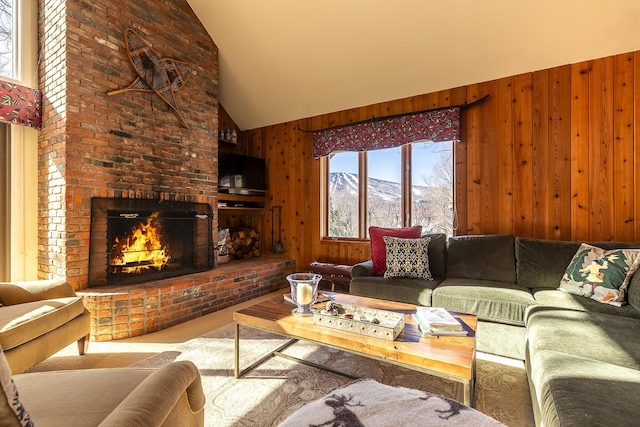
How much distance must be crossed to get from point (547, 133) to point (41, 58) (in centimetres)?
489

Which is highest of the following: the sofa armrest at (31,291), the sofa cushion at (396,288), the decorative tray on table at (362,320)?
the sofa armrest at (31,291)

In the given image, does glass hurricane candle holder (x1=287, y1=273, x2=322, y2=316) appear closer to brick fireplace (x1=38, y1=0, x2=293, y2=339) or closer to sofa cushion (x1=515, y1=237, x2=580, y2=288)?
brick fireplace (x1=38, y1=0, x2=293, y2=339)

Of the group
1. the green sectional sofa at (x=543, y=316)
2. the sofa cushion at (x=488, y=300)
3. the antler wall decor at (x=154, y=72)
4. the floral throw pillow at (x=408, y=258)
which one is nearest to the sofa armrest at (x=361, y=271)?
the green sectional sofa at (x=543, y=316)

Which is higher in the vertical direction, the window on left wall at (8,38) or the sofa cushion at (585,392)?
the window on left wall at (8,38)

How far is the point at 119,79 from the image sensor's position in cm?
290

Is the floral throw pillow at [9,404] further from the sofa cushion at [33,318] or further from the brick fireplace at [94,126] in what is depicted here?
the brick fireplace at [94,126]

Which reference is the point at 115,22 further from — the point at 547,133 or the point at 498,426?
the point at 547,133

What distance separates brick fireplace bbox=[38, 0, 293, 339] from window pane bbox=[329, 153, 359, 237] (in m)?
1.56

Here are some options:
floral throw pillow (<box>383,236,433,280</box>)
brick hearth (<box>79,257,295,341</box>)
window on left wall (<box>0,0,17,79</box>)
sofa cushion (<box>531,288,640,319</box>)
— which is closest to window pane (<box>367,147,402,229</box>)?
floral throw pillow (<box>383,236,433,280</box>)

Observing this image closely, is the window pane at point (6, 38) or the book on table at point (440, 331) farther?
the window pane at point (6, 38)

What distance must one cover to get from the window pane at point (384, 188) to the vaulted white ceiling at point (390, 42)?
70 centimetres

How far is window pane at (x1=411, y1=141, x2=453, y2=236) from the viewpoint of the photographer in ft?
11.4

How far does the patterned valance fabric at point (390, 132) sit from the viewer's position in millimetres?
3307

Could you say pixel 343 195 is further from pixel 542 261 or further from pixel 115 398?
pixel 115 398
